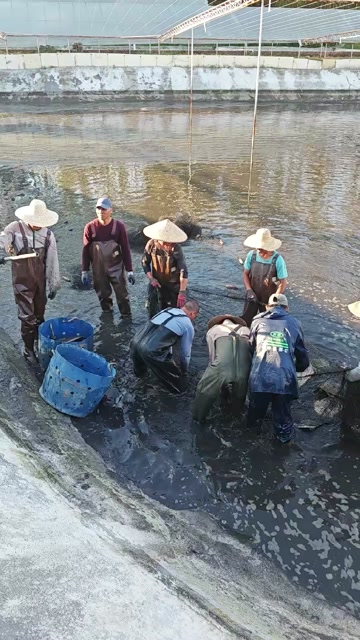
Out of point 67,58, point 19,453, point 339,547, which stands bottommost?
point 339,547

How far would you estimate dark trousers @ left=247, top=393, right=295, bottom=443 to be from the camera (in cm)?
462

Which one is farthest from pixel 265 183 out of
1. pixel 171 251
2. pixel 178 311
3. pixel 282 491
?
pixel 282 491

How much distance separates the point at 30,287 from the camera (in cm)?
569

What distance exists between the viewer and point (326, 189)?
14188mm

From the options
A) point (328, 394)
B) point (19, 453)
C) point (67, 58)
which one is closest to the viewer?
point (19, 453)

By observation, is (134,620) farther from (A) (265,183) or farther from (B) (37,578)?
(A) (265,183)

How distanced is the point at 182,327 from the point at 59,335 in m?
1.52

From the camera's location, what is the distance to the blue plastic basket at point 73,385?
15.5 feet

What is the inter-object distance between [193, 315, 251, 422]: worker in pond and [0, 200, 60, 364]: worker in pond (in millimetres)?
2170

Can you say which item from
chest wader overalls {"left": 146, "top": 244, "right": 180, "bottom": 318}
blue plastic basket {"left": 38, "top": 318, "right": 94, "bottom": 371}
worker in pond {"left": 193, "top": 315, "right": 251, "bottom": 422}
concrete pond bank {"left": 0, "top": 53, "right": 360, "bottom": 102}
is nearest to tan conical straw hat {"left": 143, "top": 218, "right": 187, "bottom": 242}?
chest wader overalls {"left": 146, "top": 244, "right": 180, "bottom": 318}

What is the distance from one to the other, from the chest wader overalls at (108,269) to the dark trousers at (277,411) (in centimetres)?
289

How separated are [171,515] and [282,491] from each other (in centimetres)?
103

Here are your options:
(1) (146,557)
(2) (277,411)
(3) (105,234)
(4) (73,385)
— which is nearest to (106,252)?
(3) (105,234)

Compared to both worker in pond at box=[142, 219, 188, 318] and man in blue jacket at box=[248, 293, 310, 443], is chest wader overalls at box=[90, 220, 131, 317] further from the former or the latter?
man in blue jacket at box=[248, 293, 310, 443]
